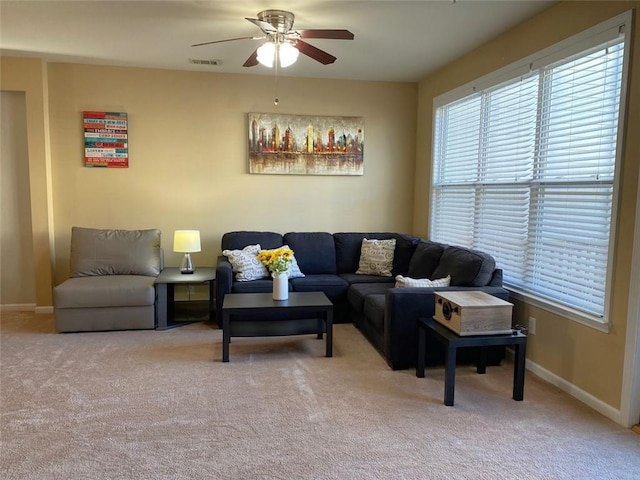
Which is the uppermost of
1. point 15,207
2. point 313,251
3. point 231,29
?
point 231,29

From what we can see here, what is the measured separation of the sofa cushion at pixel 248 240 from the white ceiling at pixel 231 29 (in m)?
1.85

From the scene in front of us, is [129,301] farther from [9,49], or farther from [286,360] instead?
[9,49]

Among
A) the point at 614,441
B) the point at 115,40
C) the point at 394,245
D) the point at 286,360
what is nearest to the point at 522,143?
the point at 394,245

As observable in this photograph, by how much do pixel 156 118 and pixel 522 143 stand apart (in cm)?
385

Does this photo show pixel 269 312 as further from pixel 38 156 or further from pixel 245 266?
pixel 38 156

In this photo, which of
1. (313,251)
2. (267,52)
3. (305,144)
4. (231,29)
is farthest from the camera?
(305,144)

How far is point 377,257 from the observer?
16.4 ft

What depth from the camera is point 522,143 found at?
3625 millimetres

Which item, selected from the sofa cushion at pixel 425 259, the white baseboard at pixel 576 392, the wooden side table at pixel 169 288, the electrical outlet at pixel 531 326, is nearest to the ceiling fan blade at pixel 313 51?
the sofa cushion at pixel 425 259

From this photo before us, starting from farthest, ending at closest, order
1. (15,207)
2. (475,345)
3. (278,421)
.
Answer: (15,207), (475,345), (278,421)

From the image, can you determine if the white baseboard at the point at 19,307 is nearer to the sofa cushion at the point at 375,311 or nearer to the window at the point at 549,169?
the sofa cushion at the point at 375,311

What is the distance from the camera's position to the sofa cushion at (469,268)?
142 inches

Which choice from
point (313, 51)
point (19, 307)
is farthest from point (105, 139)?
point (313, 51)

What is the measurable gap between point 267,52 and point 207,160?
2.18 meters
